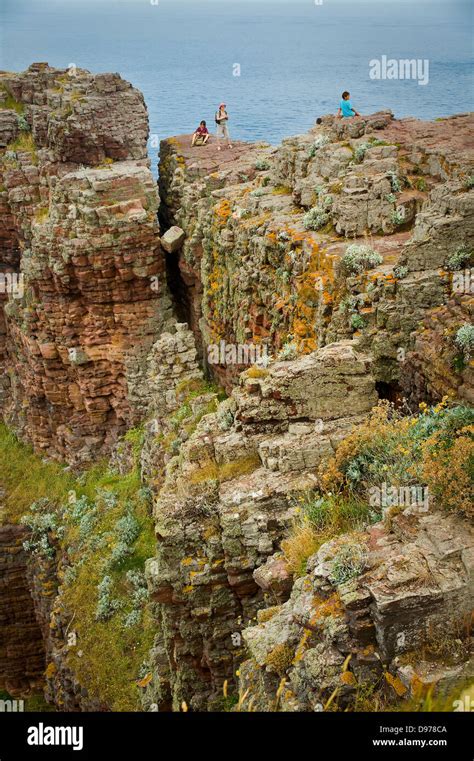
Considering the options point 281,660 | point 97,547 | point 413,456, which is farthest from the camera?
point 97,547

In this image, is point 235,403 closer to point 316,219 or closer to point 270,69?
point 316,219

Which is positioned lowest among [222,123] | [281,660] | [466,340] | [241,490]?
[281,660]

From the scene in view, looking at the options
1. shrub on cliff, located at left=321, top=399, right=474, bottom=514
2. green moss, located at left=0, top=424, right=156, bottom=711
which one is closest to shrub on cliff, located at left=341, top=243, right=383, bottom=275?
shrub on cliff, located at left=321, top=399, right=474, bottom=514

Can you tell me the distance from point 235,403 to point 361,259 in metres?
5.27

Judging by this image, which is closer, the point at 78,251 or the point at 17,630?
the point at 78,251

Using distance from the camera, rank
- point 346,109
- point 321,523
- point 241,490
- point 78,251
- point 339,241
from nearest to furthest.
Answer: point 321,523
point 241,490
point 339,241
point 346,109
point 78,251

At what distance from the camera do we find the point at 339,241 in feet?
68.1

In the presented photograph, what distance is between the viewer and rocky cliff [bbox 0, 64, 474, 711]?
33.5 ft

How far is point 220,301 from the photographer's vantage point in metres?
27.2

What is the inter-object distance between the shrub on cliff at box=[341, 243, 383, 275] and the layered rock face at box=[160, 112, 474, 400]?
0.18ft

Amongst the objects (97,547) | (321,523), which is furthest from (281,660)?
(97,547)
